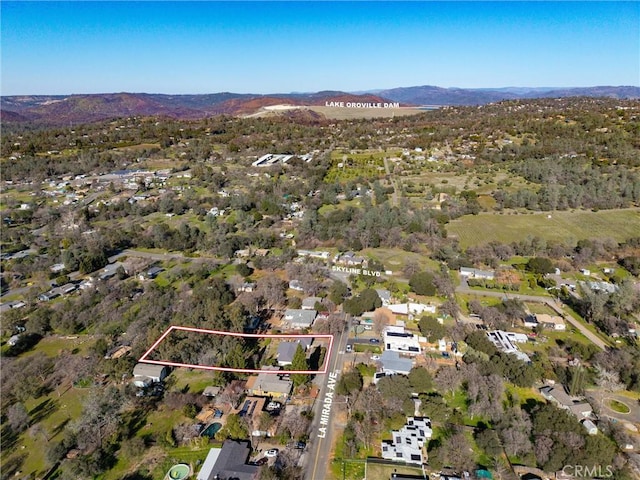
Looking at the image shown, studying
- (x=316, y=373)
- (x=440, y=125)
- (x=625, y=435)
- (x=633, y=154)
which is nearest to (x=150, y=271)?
(x=316, y=373)

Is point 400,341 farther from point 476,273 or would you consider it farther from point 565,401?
point 476,273

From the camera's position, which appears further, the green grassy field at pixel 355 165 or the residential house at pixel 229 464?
the green grassy field at pixel 355 165

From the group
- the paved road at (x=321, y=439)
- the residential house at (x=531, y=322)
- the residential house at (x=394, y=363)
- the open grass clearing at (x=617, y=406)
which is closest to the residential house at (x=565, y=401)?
the open grass clearing at (x=617, y=406)

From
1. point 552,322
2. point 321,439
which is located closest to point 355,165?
point 552,322

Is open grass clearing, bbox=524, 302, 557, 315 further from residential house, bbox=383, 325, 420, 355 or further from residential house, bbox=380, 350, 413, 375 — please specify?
residential house, bbox=380, 350, 413, 375

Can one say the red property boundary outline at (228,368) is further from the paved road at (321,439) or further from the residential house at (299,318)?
the residential house at (299,318)

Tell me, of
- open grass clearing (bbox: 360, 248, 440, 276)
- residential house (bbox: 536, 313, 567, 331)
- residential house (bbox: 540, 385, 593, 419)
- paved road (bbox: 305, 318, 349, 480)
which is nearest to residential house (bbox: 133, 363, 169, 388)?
paved road (bbox: 305, 318, 349, 480)
